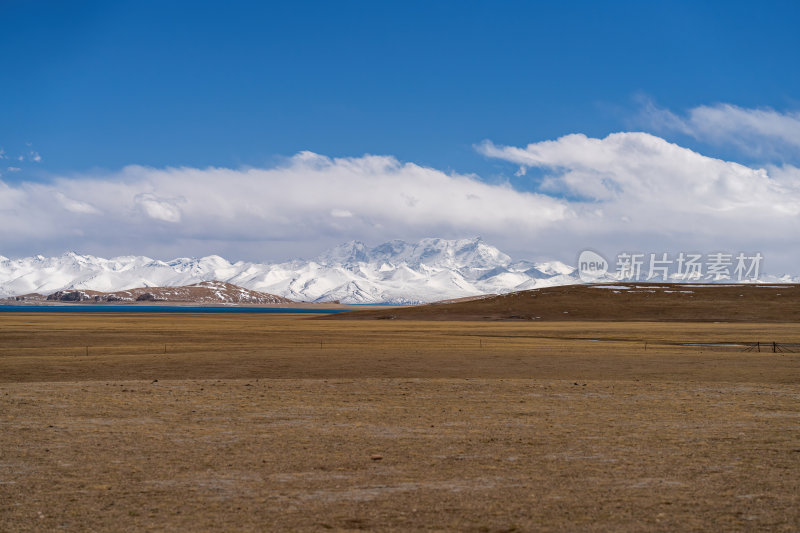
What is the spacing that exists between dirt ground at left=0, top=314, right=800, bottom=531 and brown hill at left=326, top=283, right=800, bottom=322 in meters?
92.2

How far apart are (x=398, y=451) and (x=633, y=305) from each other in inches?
4869

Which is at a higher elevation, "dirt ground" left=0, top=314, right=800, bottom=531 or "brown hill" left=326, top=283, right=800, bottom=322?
"brown hill" left=326, top=283, right=800, bottom=322

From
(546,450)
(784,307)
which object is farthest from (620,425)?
(784,307)

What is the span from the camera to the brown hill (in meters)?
121

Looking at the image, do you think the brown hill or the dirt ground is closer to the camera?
the dirt ground

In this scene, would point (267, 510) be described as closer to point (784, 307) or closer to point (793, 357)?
point (793, 357)

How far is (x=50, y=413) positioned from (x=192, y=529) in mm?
13173

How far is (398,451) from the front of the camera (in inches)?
622

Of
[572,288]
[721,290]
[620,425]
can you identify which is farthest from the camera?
[572,288]

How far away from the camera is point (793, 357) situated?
149ft

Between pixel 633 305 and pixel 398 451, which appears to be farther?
pixel 633 305

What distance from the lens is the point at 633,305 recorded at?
131 m

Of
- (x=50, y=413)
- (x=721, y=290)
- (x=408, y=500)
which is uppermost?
(x=721, y=290)

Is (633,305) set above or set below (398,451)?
above
